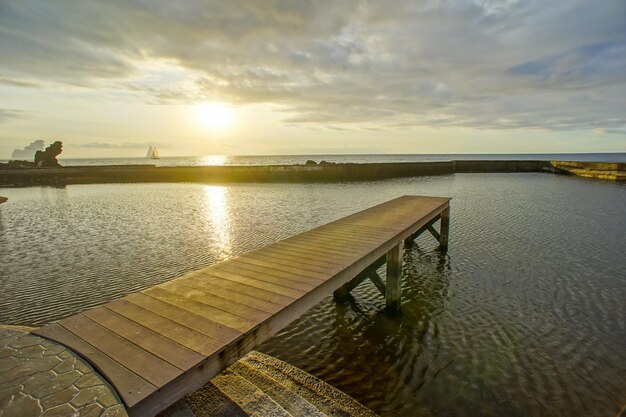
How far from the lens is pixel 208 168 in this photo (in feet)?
145

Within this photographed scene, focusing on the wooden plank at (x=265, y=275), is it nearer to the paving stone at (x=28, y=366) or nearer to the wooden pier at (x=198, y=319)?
the wooden pier at (x=198, y=319)

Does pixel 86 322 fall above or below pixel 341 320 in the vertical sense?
above

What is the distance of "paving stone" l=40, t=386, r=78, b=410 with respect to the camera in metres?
2.47

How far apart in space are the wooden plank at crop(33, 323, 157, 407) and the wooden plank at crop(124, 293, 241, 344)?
29.8 inches

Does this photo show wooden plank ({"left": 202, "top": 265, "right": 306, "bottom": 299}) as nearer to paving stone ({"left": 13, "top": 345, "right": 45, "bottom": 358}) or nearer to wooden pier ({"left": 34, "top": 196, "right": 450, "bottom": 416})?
wooden pier ({"left": 34, "top": 196, "right": 450, "bottom": 416})

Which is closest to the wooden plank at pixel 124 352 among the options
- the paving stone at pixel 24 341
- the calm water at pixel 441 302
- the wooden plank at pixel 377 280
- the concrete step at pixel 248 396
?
the paving stone at pixel 24 341

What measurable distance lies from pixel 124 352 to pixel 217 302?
48.4 inches

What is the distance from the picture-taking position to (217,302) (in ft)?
13.6

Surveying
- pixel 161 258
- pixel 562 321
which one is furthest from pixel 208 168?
pixel 562 321

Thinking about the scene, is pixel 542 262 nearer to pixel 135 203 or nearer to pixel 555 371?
pixel 555 371

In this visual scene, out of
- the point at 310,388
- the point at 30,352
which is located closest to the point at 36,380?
the point at 30,352

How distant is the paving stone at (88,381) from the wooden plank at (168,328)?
693 millimetres

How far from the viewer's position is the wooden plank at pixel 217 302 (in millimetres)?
3730

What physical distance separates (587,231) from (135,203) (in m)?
26.7
